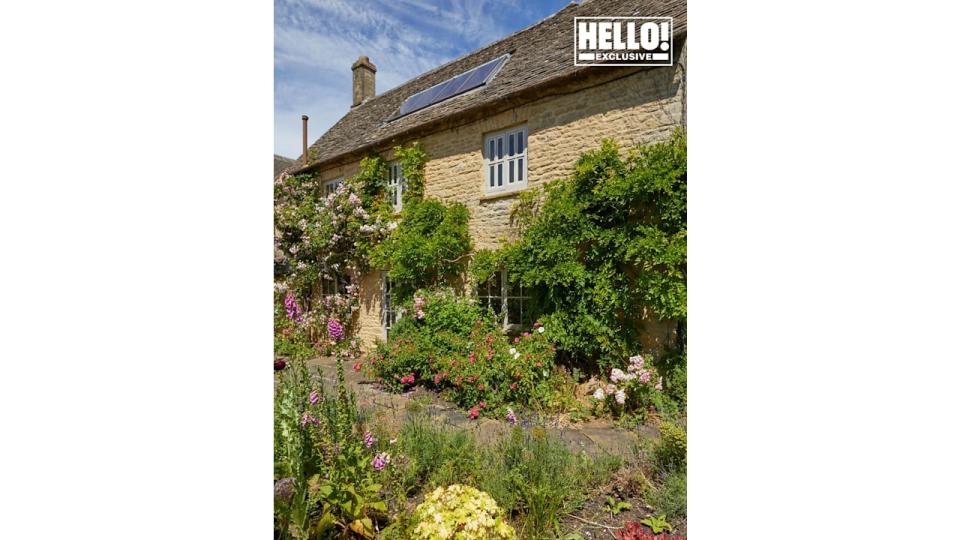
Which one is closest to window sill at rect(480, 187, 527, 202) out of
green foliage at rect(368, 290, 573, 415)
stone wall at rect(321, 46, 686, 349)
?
stone wall at rect(321, 46, 686, 349)

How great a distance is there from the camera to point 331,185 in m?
9.27

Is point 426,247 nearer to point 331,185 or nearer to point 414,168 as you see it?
point 414,168

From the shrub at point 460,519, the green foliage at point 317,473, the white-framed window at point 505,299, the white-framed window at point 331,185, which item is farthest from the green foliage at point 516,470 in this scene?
the white-framed window at point 331,185

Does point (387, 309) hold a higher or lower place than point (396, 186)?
lower

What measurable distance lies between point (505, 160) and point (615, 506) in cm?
528

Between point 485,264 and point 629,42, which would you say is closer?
point 629,42

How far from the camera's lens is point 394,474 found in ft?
8.61

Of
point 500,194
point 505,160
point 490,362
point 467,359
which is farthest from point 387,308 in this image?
point 505,160

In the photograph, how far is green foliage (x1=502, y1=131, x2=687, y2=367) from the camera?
15.4ft

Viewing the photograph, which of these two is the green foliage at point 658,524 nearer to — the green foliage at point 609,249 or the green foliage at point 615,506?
the green foliage at point 615,506

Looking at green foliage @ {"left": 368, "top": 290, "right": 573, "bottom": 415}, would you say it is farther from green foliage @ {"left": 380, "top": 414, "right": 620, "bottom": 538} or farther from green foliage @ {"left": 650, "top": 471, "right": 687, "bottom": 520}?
green foliage @ {"left": 650, "top": 471, "right": 687, "bottom": 520}

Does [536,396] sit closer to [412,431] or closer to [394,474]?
[412,431]

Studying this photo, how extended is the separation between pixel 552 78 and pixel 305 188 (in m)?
5.88
